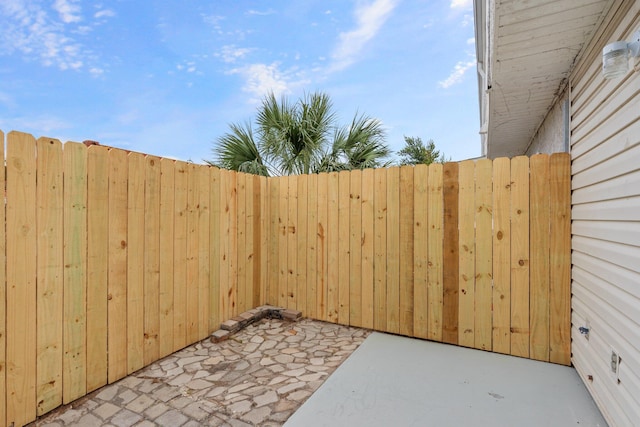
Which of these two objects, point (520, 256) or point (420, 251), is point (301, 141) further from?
point (520, 256)

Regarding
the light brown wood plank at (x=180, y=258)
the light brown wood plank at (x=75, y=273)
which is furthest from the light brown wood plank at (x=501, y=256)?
the light brown wood plank at (x=75, y=273)

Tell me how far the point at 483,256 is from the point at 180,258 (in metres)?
2.61

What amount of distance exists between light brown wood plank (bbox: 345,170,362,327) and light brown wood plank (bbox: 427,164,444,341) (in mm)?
686

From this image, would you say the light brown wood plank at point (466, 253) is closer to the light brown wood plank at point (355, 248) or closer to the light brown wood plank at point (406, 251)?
the light brown wood plank at point (406, 251)

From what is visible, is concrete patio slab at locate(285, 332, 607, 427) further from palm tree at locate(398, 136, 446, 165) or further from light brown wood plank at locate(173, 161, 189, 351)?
palm tree at locate(398, 136, 446, 165)

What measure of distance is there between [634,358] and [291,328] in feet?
8.35

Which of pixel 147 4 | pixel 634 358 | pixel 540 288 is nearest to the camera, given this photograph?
pixel 634 358

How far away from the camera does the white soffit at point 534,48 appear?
1632 millimetres

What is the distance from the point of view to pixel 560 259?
7.69 feet

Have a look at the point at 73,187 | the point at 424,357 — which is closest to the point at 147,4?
the point at 73,187

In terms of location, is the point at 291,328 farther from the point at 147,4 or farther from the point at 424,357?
the point at 147,4

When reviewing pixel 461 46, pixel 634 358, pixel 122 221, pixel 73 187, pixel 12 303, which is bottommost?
pixel 634 358

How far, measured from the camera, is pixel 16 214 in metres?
1.65

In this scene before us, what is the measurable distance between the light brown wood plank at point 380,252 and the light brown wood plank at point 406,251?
16cm
